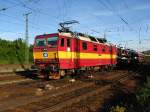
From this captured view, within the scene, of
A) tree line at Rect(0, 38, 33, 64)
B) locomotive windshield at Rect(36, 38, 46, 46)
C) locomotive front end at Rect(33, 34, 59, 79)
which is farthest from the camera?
tree line at Rect(0, 38, 33, 64)

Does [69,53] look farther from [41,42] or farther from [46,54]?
[41,42]

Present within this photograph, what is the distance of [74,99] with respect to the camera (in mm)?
12047

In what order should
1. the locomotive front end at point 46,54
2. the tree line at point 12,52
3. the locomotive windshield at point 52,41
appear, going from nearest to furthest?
the locomotive front end at point 46,54 → the locomotive windshield at point 52,41 → the tree line at point 12,52

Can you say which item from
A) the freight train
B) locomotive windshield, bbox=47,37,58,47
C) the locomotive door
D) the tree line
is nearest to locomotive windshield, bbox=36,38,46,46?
the freight train

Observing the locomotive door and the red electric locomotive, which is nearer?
the red electric locomotive

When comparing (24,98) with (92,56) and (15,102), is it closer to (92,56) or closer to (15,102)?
(15,102)

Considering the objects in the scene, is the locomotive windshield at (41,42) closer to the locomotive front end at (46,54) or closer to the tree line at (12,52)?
the locomotive front end at (46,54)

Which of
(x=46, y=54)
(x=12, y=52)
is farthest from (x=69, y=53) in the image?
(x=12, y=52)

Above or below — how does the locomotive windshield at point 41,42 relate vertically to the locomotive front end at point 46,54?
above

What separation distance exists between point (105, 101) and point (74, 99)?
1.40m

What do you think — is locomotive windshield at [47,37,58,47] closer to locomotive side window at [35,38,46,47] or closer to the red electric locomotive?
the red electric locomotive

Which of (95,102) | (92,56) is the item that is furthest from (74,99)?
(92,56)

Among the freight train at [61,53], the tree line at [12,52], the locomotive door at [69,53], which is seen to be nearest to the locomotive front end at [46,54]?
the freight train at [61,53]

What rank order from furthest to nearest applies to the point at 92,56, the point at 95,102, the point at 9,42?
the point at 9,42, the point at 92,56, the point at 95,102
